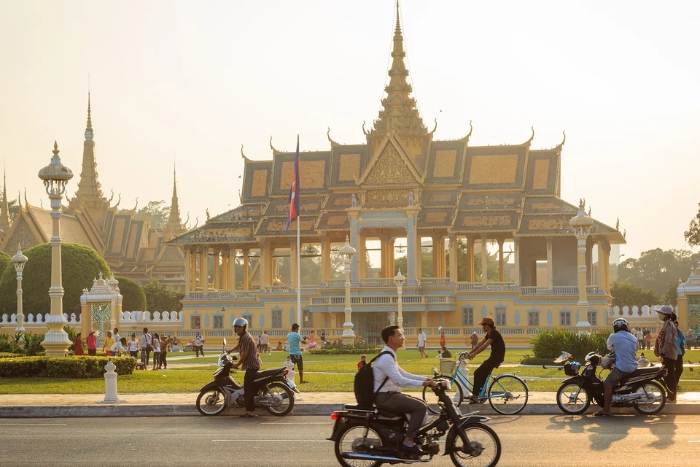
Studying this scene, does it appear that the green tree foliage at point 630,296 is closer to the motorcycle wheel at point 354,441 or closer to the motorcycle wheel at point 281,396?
the motorcycle wheel at point 281,396

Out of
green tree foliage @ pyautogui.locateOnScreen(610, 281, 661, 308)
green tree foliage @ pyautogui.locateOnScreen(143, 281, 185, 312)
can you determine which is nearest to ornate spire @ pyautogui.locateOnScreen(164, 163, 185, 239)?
green tree foliage @ pyautogui.locateOnScreen(143, 281, 185, 312)

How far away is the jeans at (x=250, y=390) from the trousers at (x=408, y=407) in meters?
6.91

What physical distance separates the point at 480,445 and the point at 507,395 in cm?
661

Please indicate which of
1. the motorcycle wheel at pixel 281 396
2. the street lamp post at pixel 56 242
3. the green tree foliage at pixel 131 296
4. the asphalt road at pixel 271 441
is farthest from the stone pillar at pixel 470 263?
the asphalt road at pixel 271 441

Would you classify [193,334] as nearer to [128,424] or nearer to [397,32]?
[397,32]

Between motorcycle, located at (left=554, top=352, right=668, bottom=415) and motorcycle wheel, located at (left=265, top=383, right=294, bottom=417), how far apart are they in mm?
4282

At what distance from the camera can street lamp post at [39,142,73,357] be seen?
28.7 metres

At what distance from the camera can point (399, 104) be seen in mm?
75500

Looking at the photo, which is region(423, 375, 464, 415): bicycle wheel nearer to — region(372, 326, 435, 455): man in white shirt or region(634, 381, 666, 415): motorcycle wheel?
region(634, 381, 666, 415): motorcycle wheel

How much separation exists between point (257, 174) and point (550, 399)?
186 ft

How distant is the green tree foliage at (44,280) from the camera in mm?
71000

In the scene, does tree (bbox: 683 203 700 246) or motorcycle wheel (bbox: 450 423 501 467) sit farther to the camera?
tree (bbox: 683 203 700 246)

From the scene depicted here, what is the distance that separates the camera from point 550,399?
70.1 feet

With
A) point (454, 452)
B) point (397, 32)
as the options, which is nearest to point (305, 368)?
point (454, 452)
